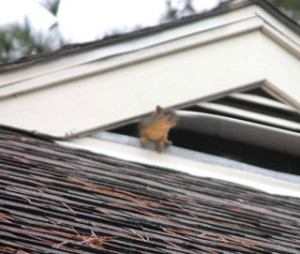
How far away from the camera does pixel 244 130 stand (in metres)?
4.54

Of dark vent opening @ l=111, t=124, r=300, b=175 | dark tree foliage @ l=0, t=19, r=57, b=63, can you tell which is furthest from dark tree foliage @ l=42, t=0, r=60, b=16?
dark vent opening @ l=111, t=124, r=300, b=175

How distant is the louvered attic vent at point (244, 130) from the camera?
4465mm

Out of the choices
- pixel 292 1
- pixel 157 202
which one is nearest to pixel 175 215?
pixel 157 202

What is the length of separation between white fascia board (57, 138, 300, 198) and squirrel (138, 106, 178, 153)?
0.21 ft

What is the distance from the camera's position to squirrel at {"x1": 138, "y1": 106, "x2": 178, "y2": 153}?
4.14 meters

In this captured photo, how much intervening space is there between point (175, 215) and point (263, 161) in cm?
156

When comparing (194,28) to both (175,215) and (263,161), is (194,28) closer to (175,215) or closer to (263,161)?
(263,161)

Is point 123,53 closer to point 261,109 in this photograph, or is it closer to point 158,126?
point 158,126

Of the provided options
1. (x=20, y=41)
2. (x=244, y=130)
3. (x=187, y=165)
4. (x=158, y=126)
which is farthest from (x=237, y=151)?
(x=20, y=41)

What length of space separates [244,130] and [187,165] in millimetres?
468

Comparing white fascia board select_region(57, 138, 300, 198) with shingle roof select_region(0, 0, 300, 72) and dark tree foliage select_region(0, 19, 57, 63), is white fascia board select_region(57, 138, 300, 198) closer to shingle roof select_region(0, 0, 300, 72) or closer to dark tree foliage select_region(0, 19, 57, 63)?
shingle roof select_region(0, 0, 300, 72)

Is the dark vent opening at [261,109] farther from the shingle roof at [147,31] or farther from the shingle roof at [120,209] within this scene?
the shingle roof at [120,209]

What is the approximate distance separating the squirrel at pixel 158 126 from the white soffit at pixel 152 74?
0.07 m

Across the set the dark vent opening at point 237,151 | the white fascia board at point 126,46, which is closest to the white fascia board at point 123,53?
the white fascia board at point 126,46
